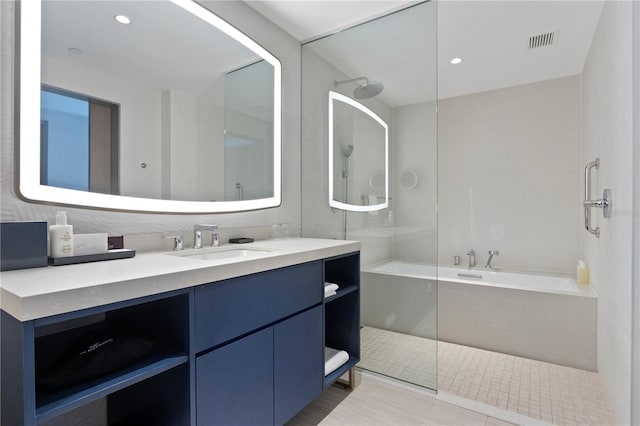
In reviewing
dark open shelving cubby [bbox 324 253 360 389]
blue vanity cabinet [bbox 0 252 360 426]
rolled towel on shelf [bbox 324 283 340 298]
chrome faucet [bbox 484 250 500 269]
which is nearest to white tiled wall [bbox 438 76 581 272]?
chrome faucet [bbox 484 250 500 269]

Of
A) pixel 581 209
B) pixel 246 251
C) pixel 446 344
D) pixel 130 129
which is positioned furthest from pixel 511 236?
pixel 130 129

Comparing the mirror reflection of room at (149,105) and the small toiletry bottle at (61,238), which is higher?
the mirror reflection of room at (149,105)

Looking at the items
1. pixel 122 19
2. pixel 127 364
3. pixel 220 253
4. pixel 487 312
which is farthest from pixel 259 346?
pixel 487 312

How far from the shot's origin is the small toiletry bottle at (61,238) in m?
1.11

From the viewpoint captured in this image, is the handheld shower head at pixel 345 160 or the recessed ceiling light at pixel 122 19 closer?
the recessed ceiling light at pixel 122 19

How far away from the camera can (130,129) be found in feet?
4.75

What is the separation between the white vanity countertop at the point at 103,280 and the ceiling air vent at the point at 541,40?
248cm

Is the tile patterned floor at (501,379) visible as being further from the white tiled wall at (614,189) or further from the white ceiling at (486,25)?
the white ceiling at (486,25)

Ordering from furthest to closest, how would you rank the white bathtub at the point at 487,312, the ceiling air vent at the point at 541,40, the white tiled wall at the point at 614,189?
the ceiling air vent at the point at 541,40 → the white bathtub at the point at 487,312 → the white tiled wall at the point at 614,189

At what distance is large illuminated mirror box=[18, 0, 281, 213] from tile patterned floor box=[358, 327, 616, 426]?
4.29ft

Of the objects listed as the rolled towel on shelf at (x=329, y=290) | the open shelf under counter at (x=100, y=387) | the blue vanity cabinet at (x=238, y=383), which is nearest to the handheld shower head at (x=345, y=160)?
the rolled towel on shelf at (x=329, y=290)

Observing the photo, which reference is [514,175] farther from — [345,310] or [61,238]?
[61,238]

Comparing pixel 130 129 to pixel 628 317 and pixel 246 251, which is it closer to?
pixel 246 251

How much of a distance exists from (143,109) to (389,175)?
4.93 feet
